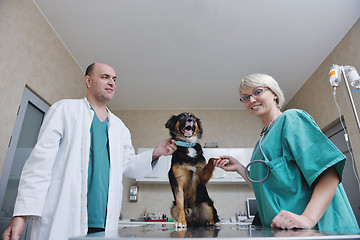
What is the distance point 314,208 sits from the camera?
73 centimetres

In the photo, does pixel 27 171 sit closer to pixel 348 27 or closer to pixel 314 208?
pixel 314 208

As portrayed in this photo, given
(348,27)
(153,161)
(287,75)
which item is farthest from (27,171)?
(287,75)

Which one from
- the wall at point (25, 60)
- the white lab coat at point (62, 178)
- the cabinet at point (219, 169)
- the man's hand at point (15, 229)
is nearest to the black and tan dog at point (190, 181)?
the white lab coat at point (62, 178)

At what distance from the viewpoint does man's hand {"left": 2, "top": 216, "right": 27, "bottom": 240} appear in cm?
101

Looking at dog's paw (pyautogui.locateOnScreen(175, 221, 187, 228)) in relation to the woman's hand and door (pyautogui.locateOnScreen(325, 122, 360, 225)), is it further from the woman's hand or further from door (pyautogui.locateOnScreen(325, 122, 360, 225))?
door (pyautogui.locateOnScreen(325, 122, 360, 225))

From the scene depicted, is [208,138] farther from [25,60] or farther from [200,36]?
[25,60]

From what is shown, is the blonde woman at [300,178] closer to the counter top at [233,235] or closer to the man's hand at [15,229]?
the counter top at [233,235]

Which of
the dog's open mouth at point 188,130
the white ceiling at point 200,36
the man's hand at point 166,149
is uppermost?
the white ceiling at point 200,36

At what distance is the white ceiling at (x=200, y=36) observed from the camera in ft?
8.47

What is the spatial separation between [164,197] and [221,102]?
6.94 ft

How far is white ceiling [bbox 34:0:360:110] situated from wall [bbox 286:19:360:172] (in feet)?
0.35

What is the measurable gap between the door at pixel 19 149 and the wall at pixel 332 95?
3.53 metres

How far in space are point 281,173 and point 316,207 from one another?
144mm

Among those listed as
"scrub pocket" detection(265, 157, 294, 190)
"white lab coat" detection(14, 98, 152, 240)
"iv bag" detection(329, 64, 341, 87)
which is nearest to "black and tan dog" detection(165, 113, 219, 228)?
"white lab coat" detection(14, 98, 152, 240)
